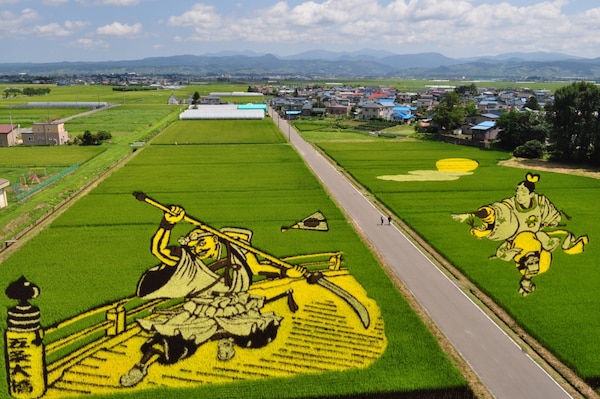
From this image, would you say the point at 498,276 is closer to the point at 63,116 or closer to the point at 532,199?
the point at 532,199

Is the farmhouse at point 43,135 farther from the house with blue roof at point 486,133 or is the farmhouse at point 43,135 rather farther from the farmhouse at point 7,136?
the house with blue roof at point 486,133

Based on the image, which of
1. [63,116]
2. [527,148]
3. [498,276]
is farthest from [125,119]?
[498,276]

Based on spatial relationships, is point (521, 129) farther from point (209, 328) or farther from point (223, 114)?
point (223, 114)

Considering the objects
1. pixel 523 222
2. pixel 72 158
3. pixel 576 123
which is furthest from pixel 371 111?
pixel 523 222

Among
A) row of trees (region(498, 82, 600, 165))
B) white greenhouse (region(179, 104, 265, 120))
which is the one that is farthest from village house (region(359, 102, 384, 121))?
row of trees (region(498, 82, 600, 165))

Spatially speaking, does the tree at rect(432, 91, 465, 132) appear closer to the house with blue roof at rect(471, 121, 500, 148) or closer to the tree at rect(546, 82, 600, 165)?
the house with blue roof at rect(471, 121, 500, 148)
